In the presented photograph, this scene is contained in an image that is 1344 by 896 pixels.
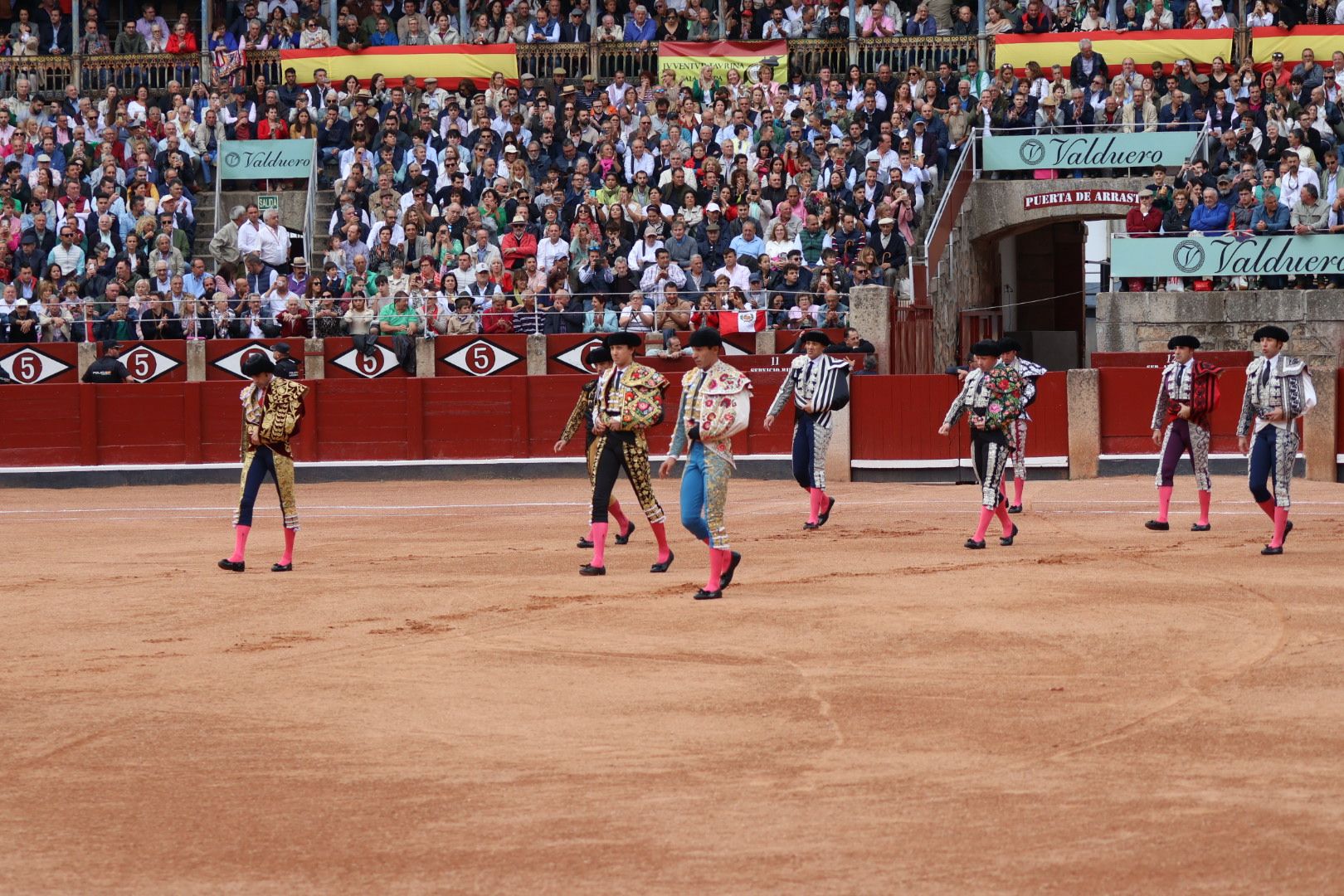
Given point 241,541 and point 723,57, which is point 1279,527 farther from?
point 723,57

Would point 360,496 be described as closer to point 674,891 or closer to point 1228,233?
point 1228,233

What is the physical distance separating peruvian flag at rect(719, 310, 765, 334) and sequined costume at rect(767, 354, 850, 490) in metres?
5.89

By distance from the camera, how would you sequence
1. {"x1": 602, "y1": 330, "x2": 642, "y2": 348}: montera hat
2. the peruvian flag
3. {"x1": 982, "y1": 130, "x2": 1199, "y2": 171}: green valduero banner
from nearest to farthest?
{"x1": 602, "y1": 330, "x2": 642, "y2": 348}: montera hat
the peruvian flag
{"x1": 982, "y1": 130, "x2": 1199, "y2": 171}: green valduero banner

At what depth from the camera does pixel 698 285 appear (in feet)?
67.5

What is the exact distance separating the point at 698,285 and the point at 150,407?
644 cm

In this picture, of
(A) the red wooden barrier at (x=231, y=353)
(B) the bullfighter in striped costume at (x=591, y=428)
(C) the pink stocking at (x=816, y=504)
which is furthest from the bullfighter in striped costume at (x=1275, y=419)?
(A) the red wooden barrier at (x=231, y=353)

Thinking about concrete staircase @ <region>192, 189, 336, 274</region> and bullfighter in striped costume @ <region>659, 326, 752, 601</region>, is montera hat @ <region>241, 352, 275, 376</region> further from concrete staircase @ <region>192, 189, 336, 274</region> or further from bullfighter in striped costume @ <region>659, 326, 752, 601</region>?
concrete staircase @ <region>192, 189, 336, 274</region>

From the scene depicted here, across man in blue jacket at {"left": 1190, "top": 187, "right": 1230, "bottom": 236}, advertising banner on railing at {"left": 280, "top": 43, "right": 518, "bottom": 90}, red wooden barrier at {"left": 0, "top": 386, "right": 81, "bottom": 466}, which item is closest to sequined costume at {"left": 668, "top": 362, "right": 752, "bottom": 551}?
man in blue jacket at {"left": 1190, "top": 187, "right": 1230, "bottom": 236}

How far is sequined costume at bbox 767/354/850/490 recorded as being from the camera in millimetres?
13961

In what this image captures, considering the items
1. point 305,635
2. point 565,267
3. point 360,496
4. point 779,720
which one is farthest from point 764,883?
point 565,267

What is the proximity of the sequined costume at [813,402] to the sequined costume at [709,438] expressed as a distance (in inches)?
149

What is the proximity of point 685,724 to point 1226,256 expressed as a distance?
49.6ft

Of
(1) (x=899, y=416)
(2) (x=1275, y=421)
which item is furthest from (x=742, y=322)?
(2) (x=1275, y=421)

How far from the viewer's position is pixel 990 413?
12156 millimetres
